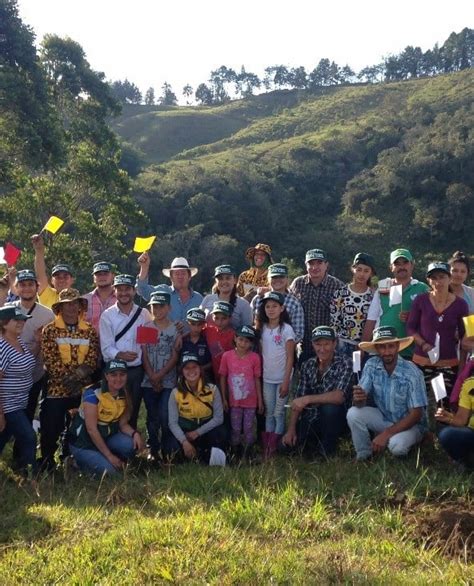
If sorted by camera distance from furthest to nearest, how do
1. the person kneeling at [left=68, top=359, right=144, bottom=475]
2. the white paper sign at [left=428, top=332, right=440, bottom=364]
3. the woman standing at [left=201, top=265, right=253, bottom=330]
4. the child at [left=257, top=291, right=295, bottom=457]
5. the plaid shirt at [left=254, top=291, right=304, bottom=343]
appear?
1. the woman standing at [left=201, top=265, right=253, bottom=330]
2. the plaid shirt at [left=254, top=291, right=304, bottom=343]
3. the child at [left=257, top=291, right=295, bottom=457]
4. the person kneeling at [left=68, top=359, right=144, bottom=475]
5. the white paper sign at [left=428, top=332, right=440, bottom=364]

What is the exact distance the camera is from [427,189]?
3997 cm

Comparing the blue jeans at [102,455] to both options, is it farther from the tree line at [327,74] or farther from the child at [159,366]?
the tree line at [327,74]

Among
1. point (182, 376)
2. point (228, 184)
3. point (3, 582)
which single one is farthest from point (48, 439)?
point (228, 184)

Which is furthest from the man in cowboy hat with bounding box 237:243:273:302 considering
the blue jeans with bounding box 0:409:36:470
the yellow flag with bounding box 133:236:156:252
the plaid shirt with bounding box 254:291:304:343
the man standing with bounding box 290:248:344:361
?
the blue jeans with bounding box 0:409:36:470

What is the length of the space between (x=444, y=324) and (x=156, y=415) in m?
3.23

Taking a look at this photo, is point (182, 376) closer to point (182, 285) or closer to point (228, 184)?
point (182, 285)

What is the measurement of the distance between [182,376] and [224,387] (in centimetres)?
48

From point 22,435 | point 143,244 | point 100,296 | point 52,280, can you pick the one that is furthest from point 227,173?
point 22,435

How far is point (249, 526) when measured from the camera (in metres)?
4.21

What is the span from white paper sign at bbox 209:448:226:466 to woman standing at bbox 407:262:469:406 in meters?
2.24

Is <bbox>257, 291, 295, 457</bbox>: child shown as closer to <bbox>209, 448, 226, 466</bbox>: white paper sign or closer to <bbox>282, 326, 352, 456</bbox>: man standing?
<bbox>282, 326, 352, 456</bbox>: man standing

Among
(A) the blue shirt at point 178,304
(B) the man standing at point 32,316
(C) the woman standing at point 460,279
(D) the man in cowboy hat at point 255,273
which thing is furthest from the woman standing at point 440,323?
(B) the man standing at point 32,316

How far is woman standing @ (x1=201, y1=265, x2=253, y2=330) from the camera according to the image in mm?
6719

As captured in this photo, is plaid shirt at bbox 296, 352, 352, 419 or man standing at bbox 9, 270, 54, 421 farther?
man standing at bbox 9, 270, 54, 421
